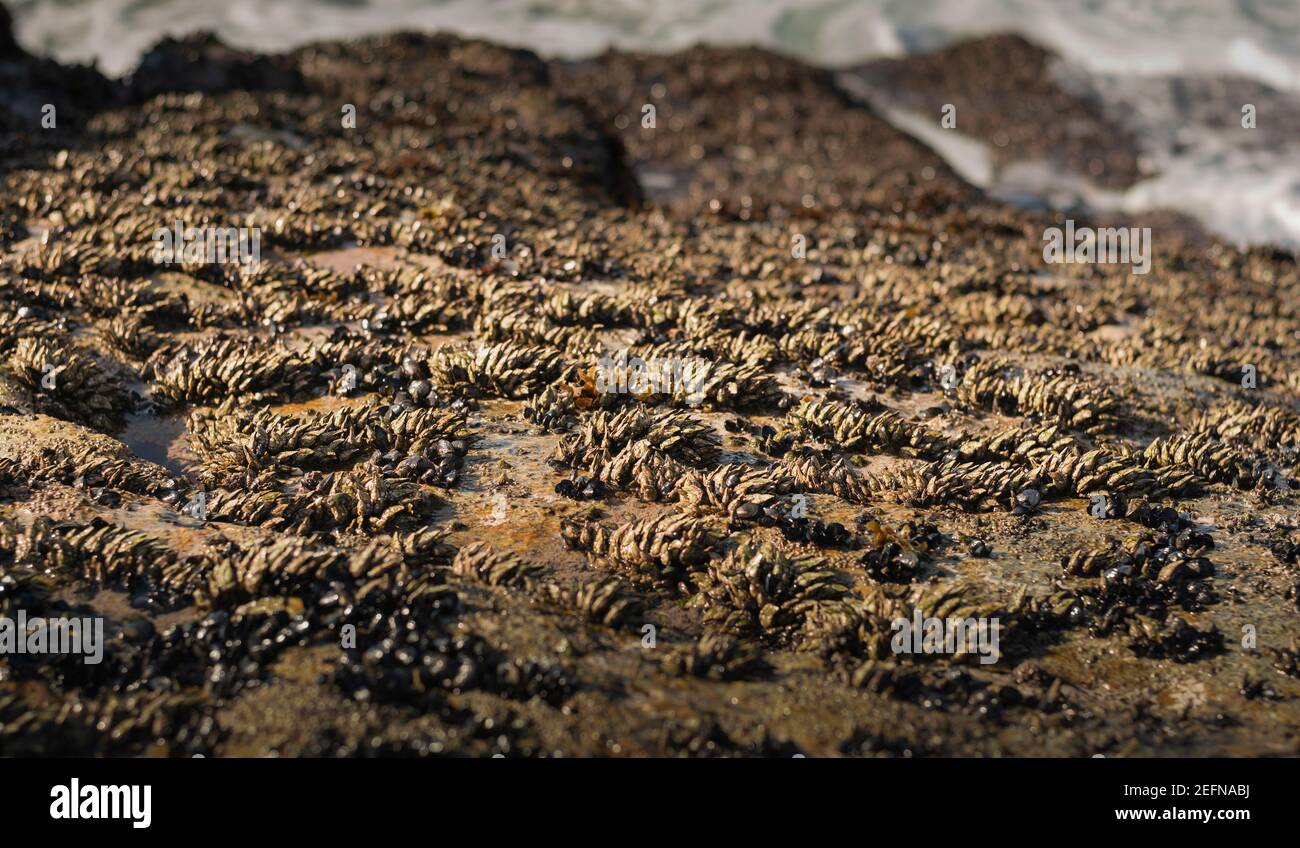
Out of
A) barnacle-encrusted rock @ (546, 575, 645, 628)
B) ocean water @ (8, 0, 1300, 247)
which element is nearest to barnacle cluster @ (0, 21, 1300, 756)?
barnacle-encrusted rock @ (546, 575, 645, 628)

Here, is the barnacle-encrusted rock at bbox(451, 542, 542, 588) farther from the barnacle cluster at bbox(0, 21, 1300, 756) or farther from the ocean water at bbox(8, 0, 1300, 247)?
the ocean water at bbox(8, 0, 1300, 247)

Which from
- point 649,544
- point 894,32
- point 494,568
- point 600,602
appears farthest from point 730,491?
point 894,32

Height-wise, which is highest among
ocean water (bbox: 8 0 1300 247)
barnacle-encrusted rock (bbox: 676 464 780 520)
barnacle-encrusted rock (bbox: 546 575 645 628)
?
ocean water (bbox: 8 0 1300 247)

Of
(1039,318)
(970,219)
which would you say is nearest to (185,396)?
(1039,318)

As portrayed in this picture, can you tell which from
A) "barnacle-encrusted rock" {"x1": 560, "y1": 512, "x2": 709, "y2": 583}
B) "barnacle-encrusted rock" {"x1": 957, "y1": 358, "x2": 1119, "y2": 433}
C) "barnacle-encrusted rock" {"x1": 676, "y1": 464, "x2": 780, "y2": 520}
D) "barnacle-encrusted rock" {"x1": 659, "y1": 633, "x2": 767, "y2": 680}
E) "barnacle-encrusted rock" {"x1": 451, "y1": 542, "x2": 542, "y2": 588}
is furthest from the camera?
"barnacle-encrusted rock" {"x1": 957, "y1": 358, "x2": 1119, "y2": 433}

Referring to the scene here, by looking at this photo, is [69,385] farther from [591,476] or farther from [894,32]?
[894,32]

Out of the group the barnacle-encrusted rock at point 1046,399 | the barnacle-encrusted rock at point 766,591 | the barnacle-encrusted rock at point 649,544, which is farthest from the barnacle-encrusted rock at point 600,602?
the barnacle-encrusted rock at point 1046,399

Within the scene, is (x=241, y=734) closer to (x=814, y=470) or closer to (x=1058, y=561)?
(x=814, y=470)
